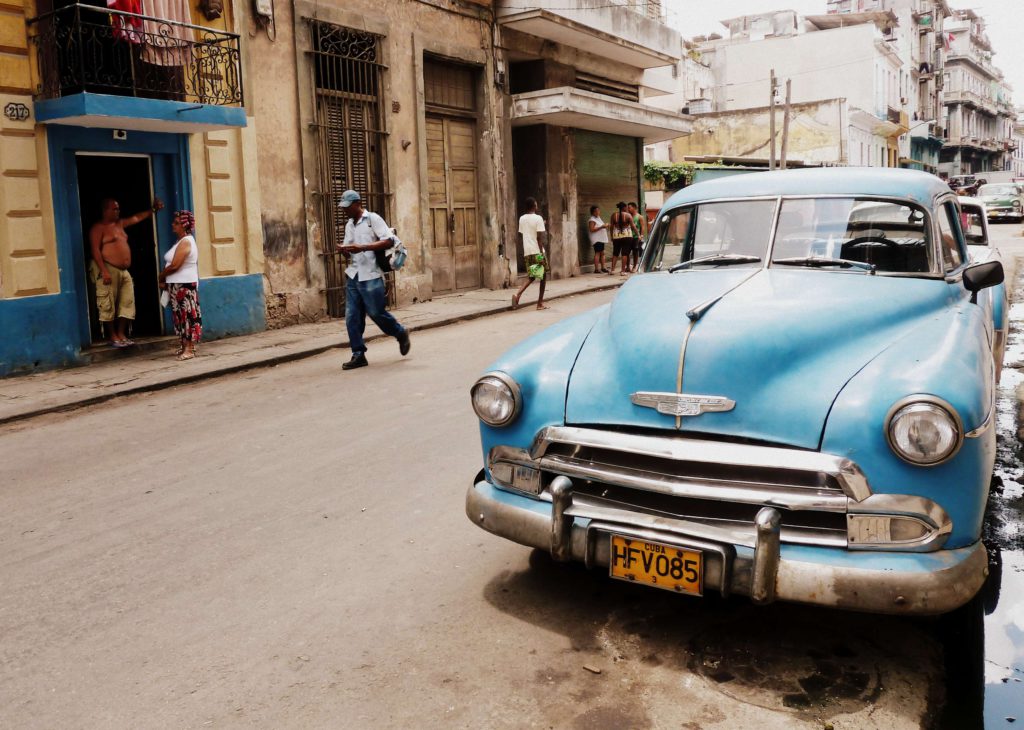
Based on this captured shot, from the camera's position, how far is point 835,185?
4.41 m

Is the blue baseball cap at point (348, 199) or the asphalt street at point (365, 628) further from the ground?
the blue baseball cap at point (348, 199)

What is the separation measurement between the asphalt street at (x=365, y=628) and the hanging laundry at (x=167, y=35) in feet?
21.8

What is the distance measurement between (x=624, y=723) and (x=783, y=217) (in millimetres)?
2505

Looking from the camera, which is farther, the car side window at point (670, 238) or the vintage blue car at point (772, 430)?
the car side window at point (670, 238)

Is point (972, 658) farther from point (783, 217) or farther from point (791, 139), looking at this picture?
point (791, 139)

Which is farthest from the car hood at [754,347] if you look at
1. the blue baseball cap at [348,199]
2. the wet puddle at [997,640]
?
the blue baseball cap at [348,199]

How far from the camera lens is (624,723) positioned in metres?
2.78

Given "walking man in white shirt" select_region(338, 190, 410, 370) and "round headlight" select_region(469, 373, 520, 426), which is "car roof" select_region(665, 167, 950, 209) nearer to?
"round headlight" select_region(469, 373, 520, 426)

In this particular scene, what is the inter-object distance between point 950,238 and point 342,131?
1083 cm

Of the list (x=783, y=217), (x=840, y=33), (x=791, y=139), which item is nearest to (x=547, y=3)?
(x=783, y=217)

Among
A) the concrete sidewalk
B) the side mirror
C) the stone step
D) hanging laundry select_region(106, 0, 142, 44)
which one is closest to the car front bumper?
the side mirror

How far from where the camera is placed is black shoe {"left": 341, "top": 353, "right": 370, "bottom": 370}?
9.60m

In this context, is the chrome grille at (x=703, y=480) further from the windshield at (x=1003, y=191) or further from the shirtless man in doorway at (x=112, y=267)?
the windshield at (x=1003, y=191)

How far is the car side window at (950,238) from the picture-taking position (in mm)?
4328
